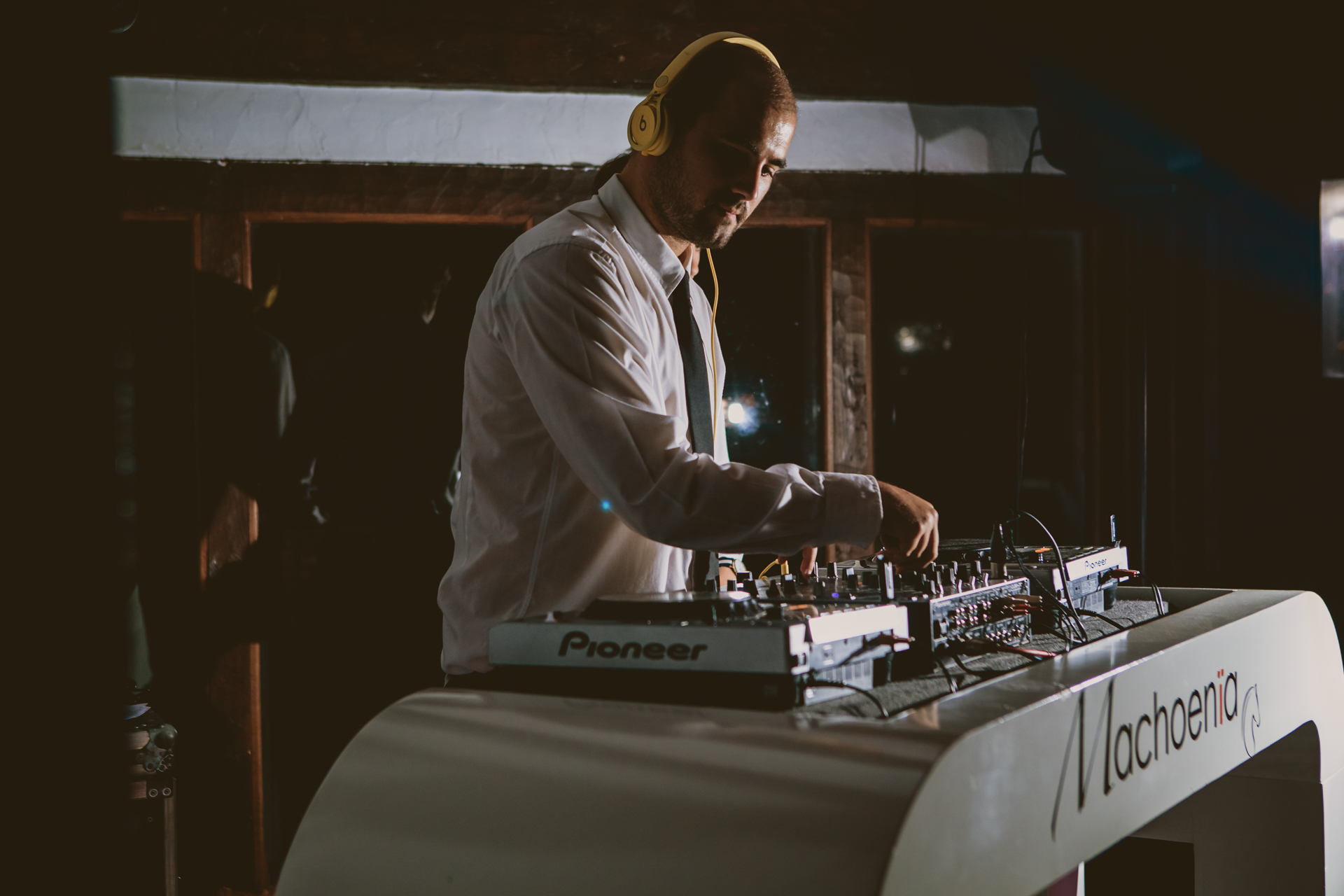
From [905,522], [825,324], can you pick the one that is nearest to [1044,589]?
[905,522]

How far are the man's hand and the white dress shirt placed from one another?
2 centimetres

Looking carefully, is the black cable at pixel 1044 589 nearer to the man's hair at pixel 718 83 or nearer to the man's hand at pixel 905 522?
the man's hand at pixel 905 522

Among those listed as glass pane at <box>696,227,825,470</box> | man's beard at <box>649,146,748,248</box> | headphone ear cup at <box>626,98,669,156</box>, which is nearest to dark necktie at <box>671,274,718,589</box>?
man's beard at <box>649,146,748,248</box>

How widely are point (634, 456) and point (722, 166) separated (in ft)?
1.62

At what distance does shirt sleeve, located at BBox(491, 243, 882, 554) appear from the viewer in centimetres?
114

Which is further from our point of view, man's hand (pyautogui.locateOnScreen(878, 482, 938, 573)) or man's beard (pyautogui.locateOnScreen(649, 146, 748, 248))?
man's beard (pyautogui.locateOnScreen(649, 146, 748, 248))

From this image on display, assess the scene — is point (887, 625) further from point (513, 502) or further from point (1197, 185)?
point (1197, 185)

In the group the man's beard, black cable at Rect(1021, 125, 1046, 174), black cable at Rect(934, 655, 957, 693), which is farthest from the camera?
black cable at Rect(1021, 125, 1046, 174)

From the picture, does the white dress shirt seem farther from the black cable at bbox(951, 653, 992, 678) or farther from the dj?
the black cable at bbox(951, 653, 992, 678)

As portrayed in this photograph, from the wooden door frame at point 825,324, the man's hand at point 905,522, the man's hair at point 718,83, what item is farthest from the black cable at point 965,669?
the wooden door frame at point 825,324

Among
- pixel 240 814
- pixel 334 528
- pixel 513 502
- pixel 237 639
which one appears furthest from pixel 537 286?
pixel 240 814

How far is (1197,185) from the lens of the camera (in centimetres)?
295

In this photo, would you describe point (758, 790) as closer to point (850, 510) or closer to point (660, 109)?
point (850, 510)

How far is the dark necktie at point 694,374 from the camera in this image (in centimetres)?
154
